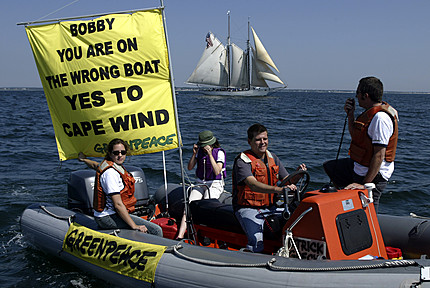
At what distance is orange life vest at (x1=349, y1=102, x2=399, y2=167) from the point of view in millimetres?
4594

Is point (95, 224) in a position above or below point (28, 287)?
above

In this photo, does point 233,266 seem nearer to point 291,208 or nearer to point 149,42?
point 291,208

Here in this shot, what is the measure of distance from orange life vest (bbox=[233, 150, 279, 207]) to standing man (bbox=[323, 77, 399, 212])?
0.80 metres

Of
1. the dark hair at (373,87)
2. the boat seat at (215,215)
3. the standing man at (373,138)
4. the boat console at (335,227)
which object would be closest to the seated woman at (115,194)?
the boat seat at (215,215)

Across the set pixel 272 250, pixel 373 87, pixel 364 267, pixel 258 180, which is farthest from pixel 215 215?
pixel 373 87

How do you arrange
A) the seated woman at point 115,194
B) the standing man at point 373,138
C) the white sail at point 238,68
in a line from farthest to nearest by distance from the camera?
the white sail at point 238,68 < the seated woman at point 115,194 < the standing man at point 373,138

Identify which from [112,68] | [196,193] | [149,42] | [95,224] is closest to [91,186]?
[95,224]

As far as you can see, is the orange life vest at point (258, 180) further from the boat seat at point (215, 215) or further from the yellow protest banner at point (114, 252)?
the yellow protest banner at point (114, 252)

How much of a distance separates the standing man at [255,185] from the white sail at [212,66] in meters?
68.5

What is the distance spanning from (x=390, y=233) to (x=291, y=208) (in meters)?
1.23

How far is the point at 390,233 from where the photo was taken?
5223 mm

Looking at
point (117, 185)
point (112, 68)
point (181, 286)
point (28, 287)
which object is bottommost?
point (28, 287)

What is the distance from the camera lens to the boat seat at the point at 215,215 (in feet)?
17.8

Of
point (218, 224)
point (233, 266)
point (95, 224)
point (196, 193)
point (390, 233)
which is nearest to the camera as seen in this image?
point (233, 266)
